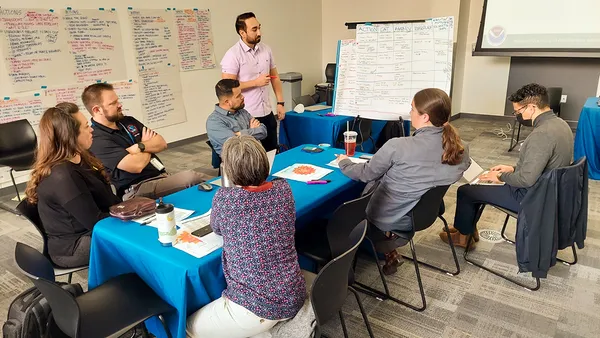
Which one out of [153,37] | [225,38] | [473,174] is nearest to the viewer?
[473,174]

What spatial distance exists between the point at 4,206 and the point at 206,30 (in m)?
3.18

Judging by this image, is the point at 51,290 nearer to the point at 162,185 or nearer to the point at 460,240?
the point at 162,185

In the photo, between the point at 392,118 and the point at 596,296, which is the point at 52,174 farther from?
the point at 596,296

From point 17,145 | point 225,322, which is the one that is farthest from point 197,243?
point 17,145

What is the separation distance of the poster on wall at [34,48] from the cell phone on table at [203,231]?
10.9 ft

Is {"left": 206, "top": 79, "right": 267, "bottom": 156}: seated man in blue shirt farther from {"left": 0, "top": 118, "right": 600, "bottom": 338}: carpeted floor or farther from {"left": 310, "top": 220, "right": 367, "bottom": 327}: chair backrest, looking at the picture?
{"left": 310, "top": 220, "right": 367, "bottom": 327}: chair backrest

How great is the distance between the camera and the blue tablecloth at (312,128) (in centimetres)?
374

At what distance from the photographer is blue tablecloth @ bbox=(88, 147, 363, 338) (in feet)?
4.51

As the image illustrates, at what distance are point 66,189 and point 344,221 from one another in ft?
3.84

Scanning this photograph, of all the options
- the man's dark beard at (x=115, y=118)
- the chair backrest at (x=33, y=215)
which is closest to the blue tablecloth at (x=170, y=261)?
the chair backrest at (x=33, y=215)

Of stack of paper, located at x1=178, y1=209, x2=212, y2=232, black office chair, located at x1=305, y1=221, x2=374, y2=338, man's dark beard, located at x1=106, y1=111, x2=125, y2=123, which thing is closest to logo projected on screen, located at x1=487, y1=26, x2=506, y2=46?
man's dark beard, located at x1=106, y1=111, x2=125, y2=123

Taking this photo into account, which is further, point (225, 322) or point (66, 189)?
point (66, 189)

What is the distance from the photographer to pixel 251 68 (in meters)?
3.40

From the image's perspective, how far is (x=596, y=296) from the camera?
7.13 ft
